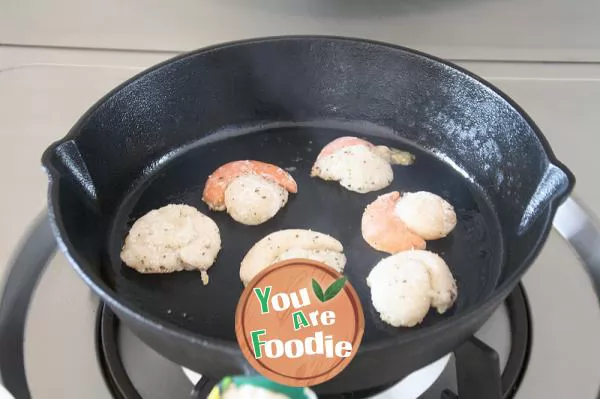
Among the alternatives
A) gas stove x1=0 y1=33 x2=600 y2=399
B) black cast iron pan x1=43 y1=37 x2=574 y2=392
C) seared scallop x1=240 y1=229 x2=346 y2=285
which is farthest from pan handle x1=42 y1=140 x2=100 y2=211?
seared scallop x1=240 y1=229 x2=346 y2=285

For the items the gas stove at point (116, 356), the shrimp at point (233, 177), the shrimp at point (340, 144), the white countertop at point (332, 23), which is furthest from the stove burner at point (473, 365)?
the white countertop at point (332, 23)

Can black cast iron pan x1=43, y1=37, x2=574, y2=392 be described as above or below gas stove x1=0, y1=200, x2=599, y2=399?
above

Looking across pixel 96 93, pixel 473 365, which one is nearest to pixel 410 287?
pixel 473 365

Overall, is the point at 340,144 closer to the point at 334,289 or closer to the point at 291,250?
the point at 291,250

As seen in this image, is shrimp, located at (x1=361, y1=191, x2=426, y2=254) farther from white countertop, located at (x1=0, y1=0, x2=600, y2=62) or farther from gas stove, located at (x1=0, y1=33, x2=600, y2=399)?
white countertop, located at (x1=0, y1=0, x2=600, y2=62)

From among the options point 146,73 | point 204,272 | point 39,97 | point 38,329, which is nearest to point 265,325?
point 204,272
